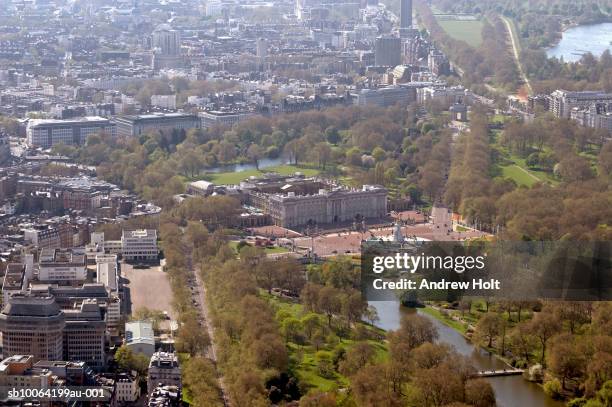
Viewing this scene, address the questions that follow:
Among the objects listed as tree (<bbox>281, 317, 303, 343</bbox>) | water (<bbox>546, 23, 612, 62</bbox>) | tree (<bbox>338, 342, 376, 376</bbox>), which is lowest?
water (<bbox>546, 23, 612, 62</bbox>)

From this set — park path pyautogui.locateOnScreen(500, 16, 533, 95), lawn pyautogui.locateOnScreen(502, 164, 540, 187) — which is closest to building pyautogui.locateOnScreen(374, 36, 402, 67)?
park path pyautogui.locateOnScreen(500, 16, 533, 95)

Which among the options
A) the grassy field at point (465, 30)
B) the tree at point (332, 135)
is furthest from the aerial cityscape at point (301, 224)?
the grassy field at point (465, 30)

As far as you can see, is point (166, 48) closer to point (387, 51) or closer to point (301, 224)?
point (387, 51)

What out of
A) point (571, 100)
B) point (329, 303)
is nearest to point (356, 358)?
point (329, 303)

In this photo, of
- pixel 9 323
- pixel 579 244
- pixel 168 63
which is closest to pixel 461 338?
pixel 579 244

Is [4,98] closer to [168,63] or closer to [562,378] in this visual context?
[168,63]

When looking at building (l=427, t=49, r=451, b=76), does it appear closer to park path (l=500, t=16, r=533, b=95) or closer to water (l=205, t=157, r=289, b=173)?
park path (l=500, t=16, r=533, b=95)
